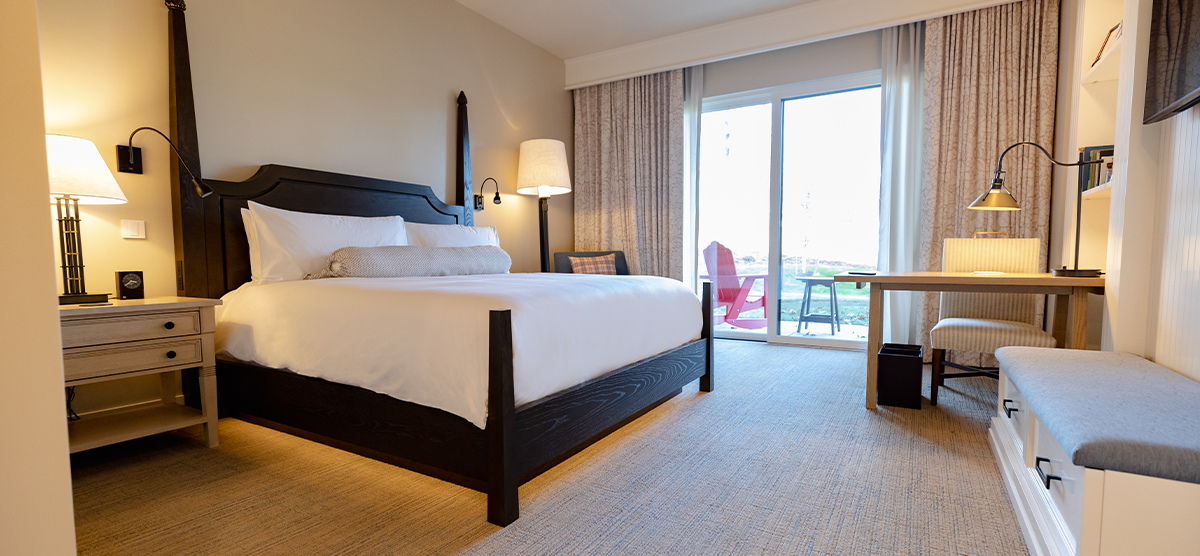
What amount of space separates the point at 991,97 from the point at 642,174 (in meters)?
2.64

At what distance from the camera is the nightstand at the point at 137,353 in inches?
73.9

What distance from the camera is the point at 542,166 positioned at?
14.3 feet

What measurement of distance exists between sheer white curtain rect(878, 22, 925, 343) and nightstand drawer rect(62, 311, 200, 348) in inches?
166

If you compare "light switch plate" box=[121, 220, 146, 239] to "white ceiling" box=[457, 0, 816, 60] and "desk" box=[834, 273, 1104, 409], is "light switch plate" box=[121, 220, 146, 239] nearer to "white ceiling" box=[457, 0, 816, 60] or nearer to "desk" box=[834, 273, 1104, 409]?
"white ceiling" box=[457, 0, 816, 60]

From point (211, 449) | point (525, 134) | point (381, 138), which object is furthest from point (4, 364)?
point (525, 134)

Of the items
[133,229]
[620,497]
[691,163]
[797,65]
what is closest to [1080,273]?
[620,497]

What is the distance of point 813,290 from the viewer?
4.54 meters

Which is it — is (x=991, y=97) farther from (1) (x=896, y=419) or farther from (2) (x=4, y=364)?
(2) (x=4, y=364)

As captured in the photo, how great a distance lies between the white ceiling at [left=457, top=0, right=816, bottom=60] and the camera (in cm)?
406

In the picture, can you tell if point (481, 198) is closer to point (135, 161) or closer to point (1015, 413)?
point (135, 161)

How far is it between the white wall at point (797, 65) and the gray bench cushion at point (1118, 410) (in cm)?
317

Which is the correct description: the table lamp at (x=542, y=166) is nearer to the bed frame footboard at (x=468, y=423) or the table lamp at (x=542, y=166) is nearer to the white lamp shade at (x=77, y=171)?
the bed frame footboard at (x=468, y=423)

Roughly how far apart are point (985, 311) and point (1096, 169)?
2.86 feet

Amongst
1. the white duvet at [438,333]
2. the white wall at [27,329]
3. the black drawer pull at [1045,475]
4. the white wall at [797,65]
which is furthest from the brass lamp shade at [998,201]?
the white wall at [27,329]
